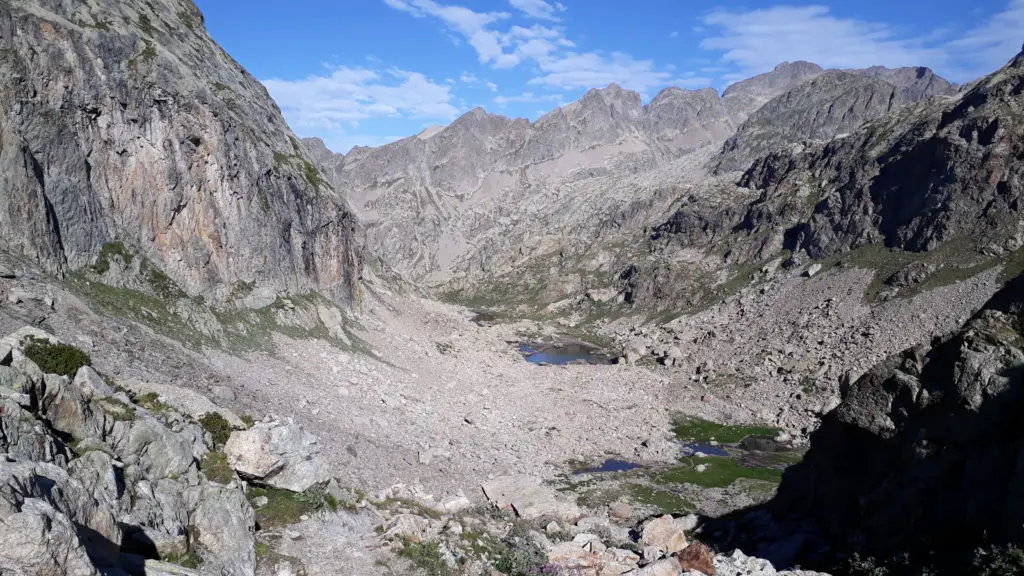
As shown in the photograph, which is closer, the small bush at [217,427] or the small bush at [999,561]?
the small bush at [999,561]

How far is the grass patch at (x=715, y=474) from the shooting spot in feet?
140

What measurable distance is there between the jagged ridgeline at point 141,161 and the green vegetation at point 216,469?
23.5 metres

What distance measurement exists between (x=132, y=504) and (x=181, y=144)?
136 feet

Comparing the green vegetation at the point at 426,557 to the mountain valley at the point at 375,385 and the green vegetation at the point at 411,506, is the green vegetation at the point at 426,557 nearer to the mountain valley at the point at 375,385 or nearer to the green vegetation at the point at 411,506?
the mountain valley at the point at 375,385

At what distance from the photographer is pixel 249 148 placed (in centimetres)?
5616

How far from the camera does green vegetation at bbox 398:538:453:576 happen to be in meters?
18.1

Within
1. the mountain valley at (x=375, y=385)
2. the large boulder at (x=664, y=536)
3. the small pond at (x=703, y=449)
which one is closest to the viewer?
the mountain valley at (x=375, y=385)

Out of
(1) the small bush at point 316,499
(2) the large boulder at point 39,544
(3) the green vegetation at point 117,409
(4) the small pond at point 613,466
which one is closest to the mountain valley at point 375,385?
(2) the large boulder at point 39,544

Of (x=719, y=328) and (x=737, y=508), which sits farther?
(x=719, y=328)

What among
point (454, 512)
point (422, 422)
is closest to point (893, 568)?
point (454, 512)

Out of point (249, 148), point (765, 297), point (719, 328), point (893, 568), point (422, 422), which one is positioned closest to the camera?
point (893, 568)

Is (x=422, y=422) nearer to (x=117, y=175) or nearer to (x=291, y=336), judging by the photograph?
(x=291, y=336)

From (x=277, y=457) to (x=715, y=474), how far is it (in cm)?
3503

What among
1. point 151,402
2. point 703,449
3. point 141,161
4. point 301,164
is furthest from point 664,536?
point 301,164
